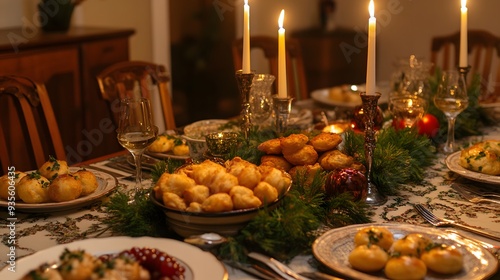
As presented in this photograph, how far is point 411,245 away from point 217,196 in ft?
1.05

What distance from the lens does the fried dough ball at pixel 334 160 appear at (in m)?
1.49

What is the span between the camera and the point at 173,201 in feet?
4.00

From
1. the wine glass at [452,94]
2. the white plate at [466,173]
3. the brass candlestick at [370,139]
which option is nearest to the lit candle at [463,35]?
the wine glass at [452,94]

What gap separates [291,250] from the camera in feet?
3.95

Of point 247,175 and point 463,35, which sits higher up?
point 463,35

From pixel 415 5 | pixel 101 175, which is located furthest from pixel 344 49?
pixel 101 175

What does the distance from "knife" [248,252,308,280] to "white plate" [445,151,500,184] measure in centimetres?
64

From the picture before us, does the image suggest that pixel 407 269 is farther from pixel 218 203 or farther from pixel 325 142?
pixel 325 142

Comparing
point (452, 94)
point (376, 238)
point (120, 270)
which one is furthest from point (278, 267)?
point (452, 94)

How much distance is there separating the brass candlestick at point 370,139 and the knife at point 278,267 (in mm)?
416

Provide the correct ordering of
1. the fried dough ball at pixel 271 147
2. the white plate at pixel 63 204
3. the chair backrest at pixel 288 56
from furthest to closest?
1. the chair backrest at pixel 288 56
2. the fried dough ball at pixel 271 147
3. the white plate at pixel 63 204

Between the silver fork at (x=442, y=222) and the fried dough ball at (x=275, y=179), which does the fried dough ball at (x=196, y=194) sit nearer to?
the fried dough ball at (x=275, y=179)

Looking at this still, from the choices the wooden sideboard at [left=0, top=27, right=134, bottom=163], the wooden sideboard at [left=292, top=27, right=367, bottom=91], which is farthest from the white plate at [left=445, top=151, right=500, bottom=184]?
the wooden sideboard at [left=292, top=27, right=367, bottom=91]

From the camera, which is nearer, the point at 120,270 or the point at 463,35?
the point at 120,270
